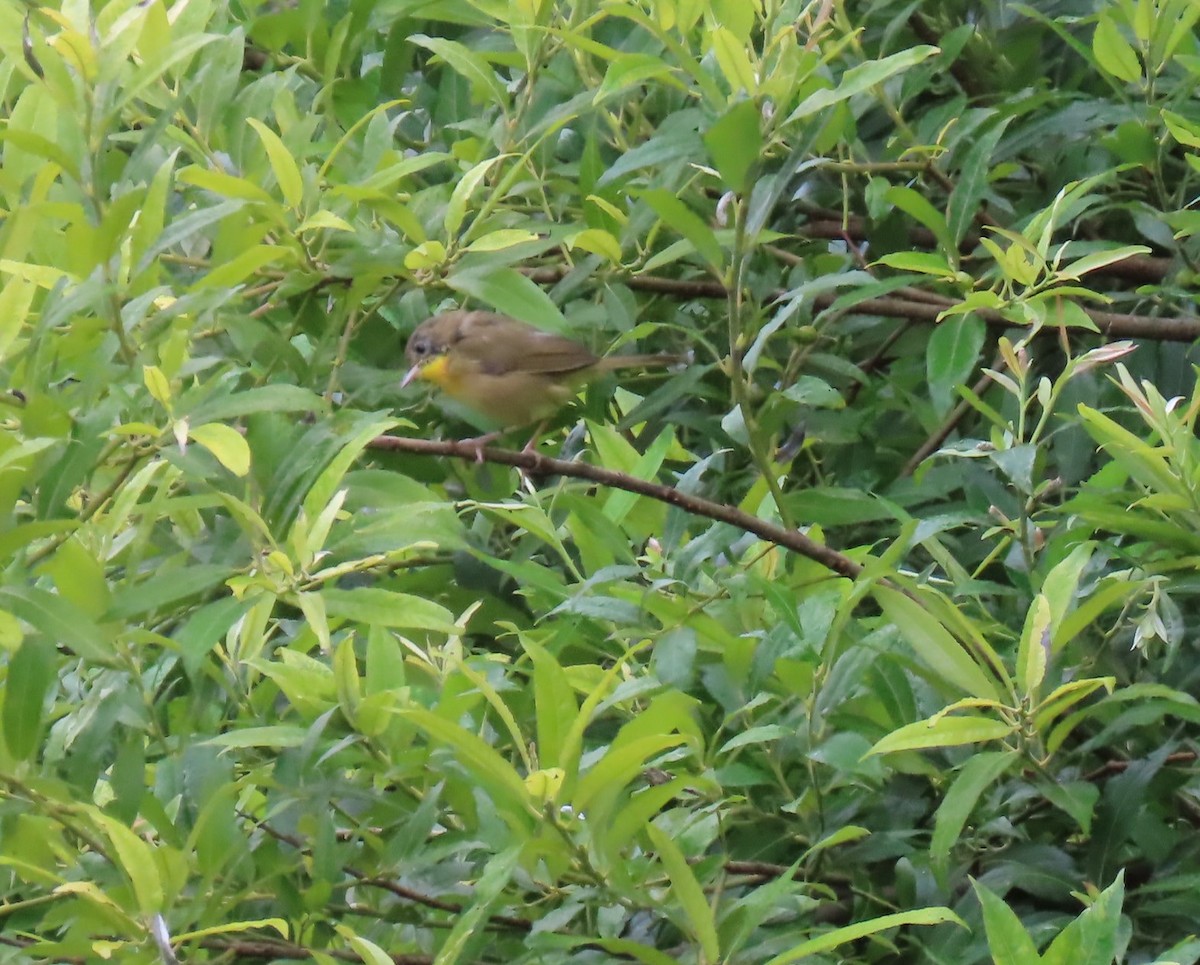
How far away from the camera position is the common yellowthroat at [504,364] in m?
3.21

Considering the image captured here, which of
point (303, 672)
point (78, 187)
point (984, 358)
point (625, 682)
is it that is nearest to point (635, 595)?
point (625, 682)

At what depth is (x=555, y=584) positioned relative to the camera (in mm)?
2260

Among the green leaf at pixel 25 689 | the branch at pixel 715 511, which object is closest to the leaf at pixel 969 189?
the branch at pixel 715 511

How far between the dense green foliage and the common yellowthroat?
44 cm

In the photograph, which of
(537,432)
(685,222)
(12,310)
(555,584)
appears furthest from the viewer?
(537,432)

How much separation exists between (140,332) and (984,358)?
1.79m

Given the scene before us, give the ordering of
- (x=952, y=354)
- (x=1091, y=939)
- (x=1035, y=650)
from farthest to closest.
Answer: (x=952, y=354) < (x=1035, y=650) < (x=1091, y=939)

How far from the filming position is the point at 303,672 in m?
1.91

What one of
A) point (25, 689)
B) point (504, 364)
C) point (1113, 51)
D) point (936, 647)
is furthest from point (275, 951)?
point (504, 364)

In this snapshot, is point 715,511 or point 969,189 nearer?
point 715,511

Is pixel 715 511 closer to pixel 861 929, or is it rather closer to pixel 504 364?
pixel 861 929

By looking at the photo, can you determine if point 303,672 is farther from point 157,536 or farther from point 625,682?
point 157,536

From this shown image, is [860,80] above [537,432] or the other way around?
above

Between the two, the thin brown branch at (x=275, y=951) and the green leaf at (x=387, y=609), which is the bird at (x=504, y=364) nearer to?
the green leaf at (x=387, y=609)
